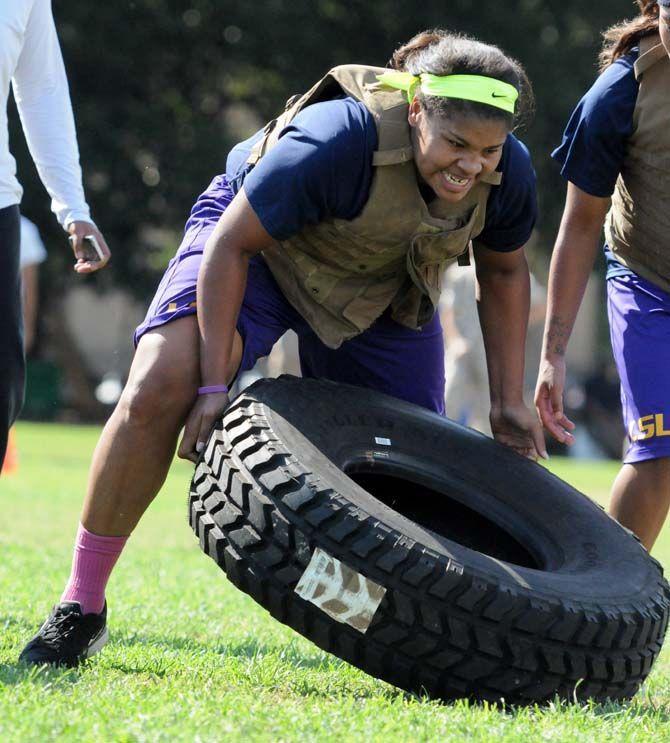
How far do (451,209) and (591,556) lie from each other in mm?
1118

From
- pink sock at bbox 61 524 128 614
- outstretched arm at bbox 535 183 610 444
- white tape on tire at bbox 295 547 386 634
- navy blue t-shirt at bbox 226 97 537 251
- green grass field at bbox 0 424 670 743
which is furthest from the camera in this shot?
outstretched arm at bbox 535 183 610 444

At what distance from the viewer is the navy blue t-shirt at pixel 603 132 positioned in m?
4.05

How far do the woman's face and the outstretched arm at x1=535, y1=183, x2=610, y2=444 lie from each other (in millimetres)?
631

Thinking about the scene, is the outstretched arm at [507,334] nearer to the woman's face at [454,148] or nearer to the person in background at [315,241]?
the person in background at [315,241]

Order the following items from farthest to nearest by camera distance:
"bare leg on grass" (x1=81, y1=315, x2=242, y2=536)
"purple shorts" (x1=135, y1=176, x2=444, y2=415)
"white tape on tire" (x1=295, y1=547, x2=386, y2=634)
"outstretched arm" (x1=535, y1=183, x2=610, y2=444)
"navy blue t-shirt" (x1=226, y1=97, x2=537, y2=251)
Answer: "outstretched arm" (x1=535, y1=183, x2=610, y2=444)
"purple shorts" (x1=135, y1=176, x2=444, y2=415)
"bare leg on grass" (x1=81, y1=315, x2=242, y2=536)
"navy blue t-shirt" (x1=226, y1=97, x2=537, y2=251)
"white tape on tire" (x1=295, y1=547, x2=386, y2=634)

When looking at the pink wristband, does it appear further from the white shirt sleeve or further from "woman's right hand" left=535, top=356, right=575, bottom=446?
"woman's right hand" left=535, top=356, right=575, bottom=446

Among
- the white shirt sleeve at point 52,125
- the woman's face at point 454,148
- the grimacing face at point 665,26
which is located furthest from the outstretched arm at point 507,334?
the white shirt sleeve at point 52,125

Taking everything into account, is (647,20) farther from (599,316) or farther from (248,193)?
(599,316)

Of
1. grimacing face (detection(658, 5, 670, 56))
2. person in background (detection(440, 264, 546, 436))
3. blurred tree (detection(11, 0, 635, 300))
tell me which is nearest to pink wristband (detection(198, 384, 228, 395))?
grimacing face (detection(658, 5, 670, 56))

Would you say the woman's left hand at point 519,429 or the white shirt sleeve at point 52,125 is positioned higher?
the white shirt sleeve at point 52,125

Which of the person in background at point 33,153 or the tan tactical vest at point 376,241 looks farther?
the person in background at point 33,153

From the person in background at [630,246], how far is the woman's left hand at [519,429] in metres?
0.06

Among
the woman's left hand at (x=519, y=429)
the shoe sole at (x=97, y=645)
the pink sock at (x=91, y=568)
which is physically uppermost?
the woman's left hand at (x=519, y=429)

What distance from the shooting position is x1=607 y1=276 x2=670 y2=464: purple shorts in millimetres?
4074
